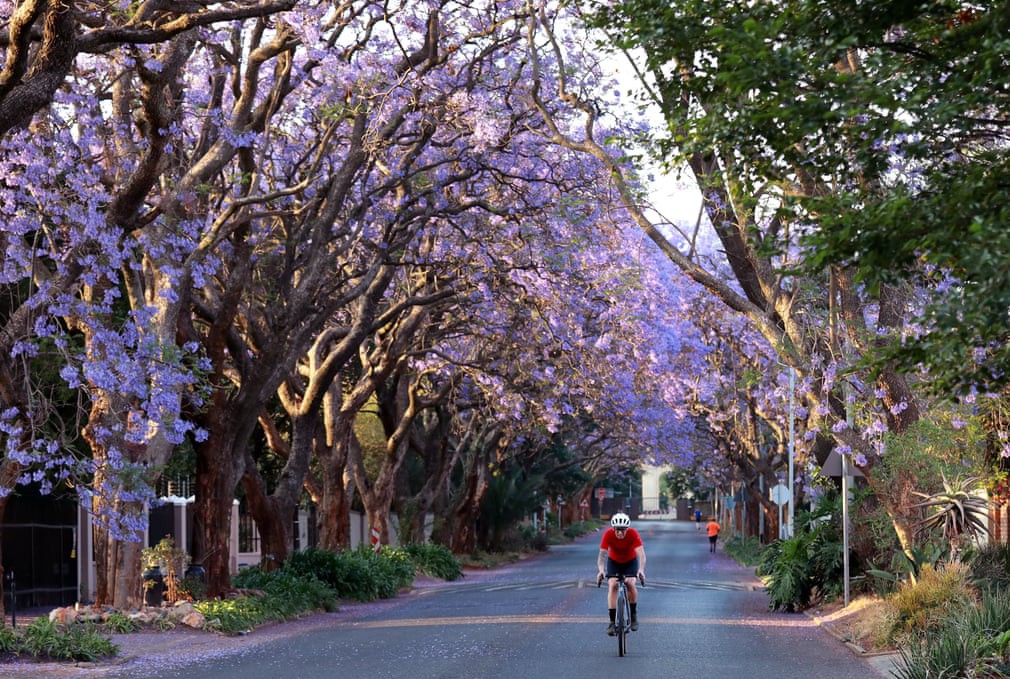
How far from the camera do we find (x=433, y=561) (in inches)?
1548

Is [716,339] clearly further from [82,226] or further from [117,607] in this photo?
[82,226]

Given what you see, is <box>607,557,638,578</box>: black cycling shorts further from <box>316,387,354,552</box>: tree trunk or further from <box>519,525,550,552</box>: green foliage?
<box>519,525,550,552</box>: green foliage

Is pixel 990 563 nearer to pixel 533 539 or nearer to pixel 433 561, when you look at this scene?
pixel 433 561

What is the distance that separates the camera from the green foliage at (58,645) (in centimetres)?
1633

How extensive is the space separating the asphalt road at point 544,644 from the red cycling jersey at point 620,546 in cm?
107

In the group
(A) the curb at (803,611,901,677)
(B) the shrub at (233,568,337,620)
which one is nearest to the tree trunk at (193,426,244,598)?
(B) the shrub at (233,568,337,620)

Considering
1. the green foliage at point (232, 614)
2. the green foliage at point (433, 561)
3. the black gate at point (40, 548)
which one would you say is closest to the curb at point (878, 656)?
the green foliage at point (232, 614)

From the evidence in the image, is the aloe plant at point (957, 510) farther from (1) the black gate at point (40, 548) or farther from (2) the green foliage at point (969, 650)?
(1) the black gate at point (40, 548)

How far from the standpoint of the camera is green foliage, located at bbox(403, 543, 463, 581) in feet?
128

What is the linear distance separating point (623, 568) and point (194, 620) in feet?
22.6

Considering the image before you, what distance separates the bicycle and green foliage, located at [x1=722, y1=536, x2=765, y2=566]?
90.0ft

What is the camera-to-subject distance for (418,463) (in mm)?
50250

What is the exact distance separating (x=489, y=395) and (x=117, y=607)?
13.9m

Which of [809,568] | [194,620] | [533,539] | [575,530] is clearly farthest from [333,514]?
[575,530]
